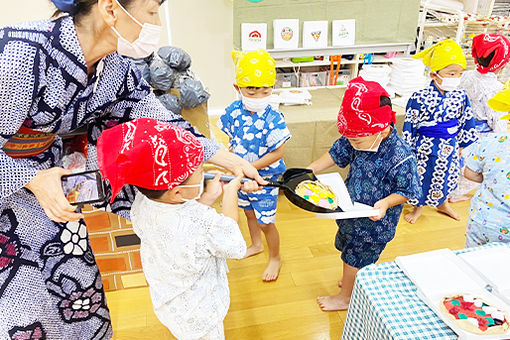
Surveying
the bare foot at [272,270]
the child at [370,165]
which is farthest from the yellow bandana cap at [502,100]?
the bare foot at [272,270]

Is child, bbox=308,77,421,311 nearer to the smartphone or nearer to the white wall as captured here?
the smartphone

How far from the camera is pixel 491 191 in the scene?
1.39 m

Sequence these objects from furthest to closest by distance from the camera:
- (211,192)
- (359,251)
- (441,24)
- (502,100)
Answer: (441,24), (359,251), (502,100), (211,192)

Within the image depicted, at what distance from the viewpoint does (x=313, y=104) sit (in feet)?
9.71

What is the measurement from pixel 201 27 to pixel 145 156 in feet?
10.7

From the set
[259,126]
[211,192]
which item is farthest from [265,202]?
[211,192]

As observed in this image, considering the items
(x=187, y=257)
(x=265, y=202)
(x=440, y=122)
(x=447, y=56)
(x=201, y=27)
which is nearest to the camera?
(x=187, y=257)

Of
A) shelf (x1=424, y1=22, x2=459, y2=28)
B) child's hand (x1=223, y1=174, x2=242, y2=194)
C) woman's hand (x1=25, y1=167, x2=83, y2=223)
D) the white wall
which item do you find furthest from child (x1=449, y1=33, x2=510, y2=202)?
woman's hand (x1=25, y1=167, x2=83, y2=223)

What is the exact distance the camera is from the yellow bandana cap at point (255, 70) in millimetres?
1728

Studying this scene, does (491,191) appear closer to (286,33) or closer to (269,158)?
(269,158)

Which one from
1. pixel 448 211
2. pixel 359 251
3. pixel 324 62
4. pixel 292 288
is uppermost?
pixel 324 62

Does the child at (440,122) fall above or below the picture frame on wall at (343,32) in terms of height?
below

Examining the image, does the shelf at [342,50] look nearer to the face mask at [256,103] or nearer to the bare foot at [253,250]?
the face mask at [256,103]

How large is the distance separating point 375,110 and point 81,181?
1016 millimetres
